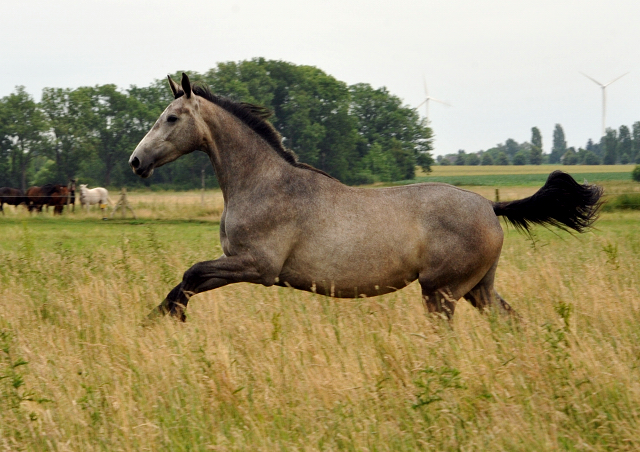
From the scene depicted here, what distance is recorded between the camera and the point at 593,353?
4820mm

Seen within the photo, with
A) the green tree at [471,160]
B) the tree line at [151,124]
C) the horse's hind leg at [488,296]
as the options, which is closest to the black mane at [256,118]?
the horse's hind leg at [488,296]

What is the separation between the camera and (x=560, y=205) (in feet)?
22.5

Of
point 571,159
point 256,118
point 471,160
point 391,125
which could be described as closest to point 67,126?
point 391,125

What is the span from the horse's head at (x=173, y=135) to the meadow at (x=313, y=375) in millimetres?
1433

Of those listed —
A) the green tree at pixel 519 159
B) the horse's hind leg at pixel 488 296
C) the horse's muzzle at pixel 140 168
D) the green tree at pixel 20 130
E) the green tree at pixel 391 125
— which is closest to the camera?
the horse's muzzle at pixel 140 168

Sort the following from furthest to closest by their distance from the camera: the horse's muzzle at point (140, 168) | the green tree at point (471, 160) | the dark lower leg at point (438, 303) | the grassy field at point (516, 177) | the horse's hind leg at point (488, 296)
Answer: the green tree at point (471, 160) → the grassy field at point (516, 177) → the horse's hind leg at point (488, 296) → the dark lower leg at point (438, 303) → the horse's muzzle at point (140, 168)

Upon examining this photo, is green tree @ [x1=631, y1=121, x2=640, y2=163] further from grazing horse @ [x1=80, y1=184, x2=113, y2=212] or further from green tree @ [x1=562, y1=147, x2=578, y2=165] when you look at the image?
grazing horse @ [x1=80, y1=184, x2=113, y2=212]

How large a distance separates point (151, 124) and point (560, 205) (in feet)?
210

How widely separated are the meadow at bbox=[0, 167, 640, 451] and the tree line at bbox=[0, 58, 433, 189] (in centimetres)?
5678

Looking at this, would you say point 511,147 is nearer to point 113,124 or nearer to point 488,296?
point 113,124

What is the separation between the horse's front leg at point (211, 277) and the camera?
6.23m

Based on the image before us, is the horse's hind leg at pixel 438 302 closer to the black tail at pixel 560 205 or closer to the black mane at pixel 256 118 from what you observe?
the black tail at pixel 560 205

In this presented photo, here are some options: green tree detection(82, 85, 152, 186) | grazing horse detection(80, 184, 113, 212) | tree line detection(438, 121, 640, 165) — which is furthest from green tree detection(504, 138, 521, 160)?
grazing horse detection(80, 184, 113, 212)

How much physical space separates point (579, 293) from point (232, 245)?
347 centimetres
